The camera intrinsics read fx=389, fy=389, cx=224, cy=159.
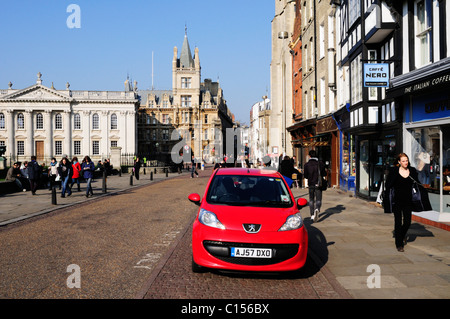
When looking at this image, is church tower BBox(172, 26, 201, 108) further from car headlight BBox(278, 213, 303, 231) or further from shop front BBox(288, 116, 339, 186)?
car headlight BBox(278, 213, 303, 231)

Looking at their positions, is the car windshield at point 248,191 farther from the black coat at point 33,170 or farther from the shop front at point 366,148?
the black coat at point 33,170

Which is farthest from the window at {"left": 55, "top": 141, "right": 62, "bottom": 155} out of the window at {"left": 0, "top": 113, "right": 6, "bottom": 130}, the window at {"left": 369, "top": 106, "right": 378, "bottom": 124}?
the window at {"left": 369, "top": 106, "right": 378, "bottom": 124}

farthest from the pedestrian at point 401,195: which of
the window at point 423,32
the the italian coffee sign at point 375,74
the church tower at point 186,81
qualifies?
the church tower at point 186,81

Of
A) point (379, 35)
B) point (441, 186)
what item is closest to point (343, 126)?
point (379, 35)

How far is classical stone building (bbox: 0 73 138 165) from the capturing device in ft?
233

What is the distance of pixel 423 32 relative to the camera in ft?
34.9

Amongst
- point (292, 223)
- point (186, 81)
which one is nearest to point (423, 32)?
point (292, 223)

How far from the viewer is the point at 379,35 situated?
42.7 feet

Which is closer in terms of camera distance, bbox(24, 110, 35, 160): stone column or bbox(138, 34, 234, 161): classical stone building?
bbox(24, 110, 35, 160): stone column

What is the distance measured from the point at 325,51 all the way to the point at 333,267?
59.4ft

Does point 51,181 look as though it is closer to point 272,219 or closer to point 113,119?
point 272,219

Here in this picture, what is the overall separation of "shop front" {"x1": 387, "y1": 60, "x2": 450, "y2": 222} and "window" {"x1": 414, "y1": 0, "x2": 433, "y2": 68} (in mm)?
831

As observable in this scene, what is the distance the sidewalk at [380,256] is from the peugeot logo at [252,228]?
141 cm

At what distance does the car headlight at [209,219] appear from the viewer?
551cm
